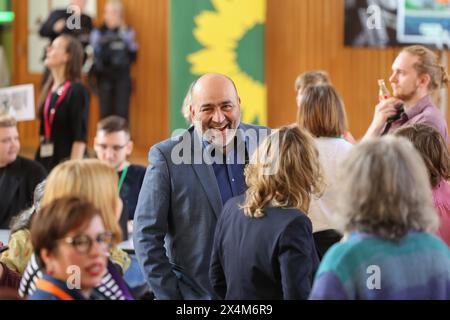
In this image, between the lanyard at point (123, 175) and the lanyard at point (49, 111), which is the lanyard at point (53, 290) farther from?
the lanyard at point (49, 111)

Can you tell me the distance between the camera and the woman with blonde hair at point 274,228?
111 inches

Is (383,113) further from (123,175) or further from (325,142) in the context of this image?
(123,175)

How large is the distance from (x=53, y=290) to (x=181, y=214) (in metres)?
0.97

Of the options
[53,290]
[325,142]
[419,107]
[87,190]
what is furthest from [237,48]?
[53,290]

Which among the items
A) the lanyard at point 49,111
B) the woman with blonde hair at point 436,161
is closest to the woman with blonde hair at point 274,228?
the woman with blonde hair at point 436,161

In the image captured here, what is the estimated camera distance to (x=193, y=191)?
3320 mm

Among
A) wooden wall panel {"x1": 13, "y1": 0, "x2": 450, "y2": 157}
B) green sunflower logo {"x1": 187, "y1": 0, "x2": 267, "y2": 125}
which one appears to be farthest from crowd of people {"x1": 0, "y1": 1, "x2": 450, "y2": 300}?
→ wooden wall panel {"x1": 13, "y1": 0, "x2": 450, "y2": 157}

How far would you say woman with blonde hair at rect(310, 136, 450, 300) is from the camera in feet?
7.54

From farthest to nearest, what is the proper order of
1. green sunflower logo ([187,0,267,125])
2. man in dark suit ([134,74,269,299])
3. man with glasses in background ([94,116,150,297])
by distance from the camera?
1. green sunflower logo ([187,0,267,125])
2. man with glasses in background ([94,116,150,297])
3. man in dark suit ([134,74,269,299])

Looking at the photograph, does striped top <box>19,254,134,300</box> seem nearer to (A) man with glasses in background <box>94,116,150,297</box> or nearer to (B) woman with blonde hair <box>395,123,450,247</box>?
(B) woman with blonde hair <box>395,123,450,247</box>

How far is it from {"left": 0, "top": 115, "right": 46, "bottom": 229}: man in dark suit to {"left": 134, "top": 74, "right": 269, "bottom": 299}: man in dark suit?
6.01 ft

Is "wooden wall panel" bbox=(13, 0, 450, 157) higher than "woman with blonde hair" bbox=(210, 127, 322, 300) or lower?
higher

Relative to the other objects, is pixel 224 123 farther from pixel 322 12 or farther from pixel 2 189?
pixel 322 12

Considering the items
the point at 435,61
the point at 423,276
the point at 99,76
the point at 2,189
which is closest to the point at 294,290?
the point at 423,276
